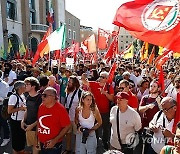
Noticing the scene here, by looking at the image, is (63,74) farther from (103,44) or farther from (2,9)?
(2,9)

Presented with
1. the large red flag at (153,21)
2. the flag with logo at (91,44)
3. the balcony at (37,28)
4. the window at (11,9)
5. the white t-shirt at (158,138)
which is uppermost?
the window at (11,9)

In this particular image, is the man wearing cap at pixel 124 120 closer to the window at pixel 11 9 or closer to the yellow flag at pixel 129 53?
the yellow flag at pixel 129 53

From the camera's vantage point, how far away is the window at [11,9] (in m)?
31.0

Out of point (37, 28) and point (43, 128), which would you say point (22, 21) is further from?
point (43, 128)

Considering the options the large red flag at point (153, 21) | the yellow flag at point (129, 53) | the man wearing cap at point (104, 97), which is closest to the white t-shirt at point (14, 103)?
the man wearing cap at point (104, 97)

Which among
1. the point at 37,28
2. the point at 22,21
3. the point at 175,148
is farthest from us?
the point at 37,28

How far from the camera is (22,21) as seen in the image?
3394cm

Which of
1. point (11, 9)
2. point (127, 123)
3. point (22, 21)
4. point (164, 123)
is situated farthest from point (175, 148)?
point (22, 21)

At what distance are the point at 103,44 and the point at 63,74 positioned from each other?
597 centimetres

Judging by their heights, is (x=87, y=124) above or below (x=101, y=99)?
below

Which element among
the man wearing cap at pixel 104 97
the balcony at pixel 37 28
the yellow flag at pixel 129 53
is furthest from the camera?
the balcony at pixel 37 28

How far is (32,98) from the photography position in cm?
448

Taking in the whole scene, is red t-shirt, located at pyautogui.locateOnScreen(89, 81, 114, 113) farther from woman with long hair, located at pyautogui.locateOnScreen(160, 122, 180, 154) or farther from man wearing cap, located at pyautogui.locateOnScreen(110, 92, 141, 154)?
woman with long hair, located at pyautogui.locateOnScreen(160, 122, 180, 154)

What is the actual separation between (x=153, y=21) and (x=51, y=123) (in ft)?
6.31
